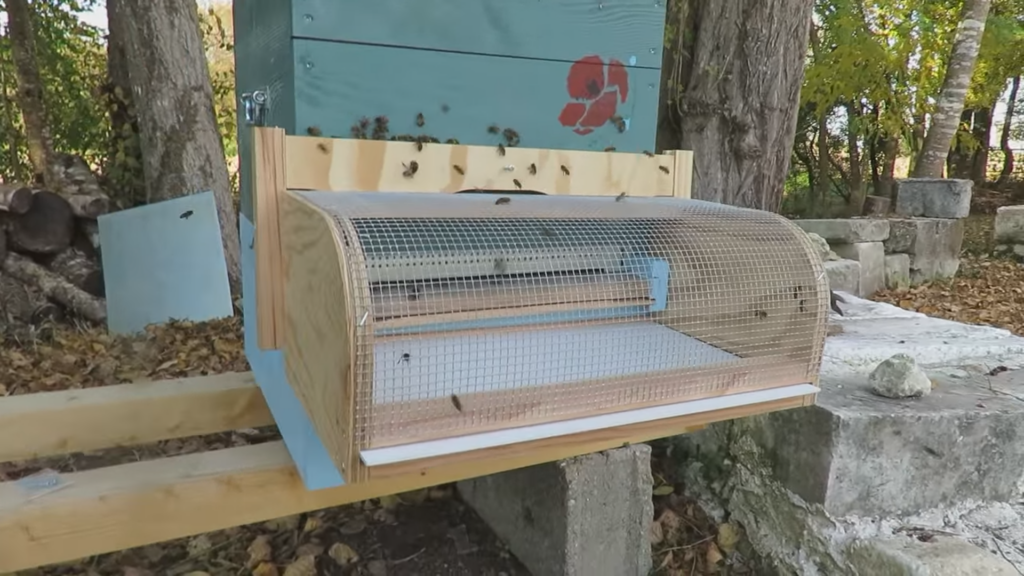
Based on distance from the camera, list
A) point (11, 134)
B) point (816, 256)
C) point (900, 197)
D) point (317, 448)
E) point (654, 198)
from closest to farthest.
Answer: point (317, 448)
point (816, 256)
point (654, 198)
point (900, 197)
point (11, 134)

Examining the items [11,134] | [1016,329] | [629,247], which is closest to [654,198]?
[629,247]

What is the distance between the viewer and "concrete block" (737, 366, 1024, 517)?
1.46m

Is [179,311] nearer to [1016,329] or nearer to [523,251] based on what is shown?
[523,251]

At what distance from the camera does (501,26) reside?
132 centimetres

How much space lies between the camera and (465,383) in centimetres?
108

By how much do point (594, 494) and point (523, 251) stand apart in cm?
65

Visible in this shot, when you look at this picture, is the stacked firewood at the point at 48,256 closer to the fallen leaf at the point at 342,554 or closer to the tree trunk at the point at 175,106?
the tree trunk at the point at 175,106

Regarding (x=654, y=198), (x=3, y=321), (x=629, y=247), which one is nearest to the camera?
(x=629, y=247)

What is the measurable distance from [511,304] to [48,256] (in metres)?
3.42

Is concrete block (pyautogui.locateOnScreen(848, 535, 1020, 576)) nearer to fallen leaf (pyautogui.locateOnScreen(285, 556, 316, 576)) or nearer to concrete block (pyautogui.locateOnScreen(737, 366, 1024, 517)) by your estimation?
concrete block (pyautogui.locateOnScreen(737, 366, 1024, 517))

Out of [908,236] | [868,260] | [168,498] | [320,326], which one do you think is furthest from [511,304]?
[908,236]

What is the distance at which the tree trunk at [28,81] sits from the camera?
15.5ft

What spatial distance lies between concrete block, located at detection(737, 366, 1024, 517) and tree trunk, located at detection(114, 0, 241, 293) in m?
2.91

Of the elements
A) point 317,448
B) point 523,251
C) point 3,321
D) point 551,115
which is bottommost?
point 3,321
